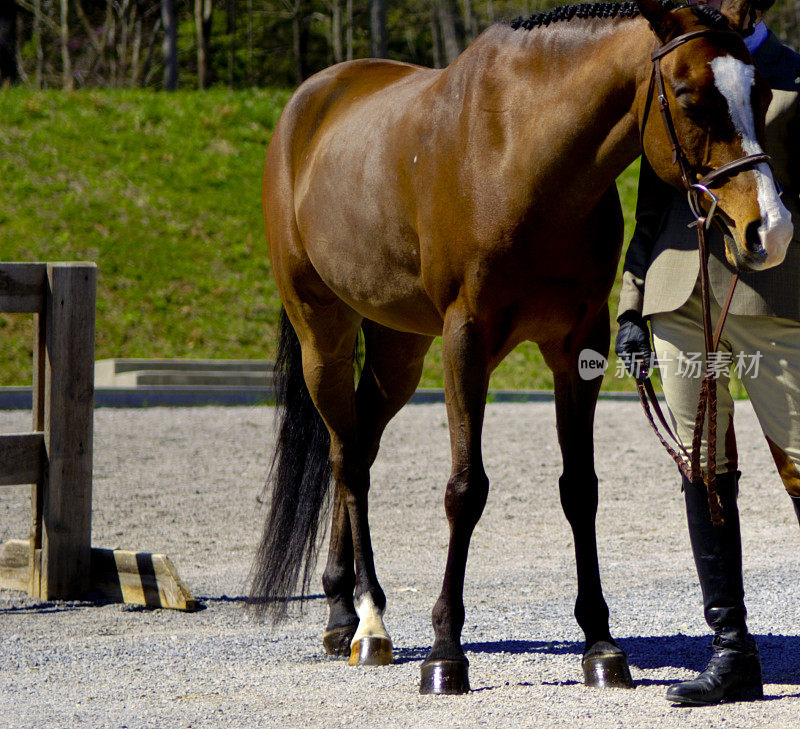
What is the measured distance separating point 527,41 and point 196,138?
55.2ft

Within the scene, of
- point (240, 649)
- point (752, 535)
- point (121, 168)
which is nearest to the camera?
point (240, 649)

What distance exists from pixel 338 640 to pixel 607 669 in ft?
3.73

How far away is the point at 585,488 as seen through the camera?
362 cm

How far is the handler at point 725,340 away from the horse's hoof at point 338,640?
54.5 inches

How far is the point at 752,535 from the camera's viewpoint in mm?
6312

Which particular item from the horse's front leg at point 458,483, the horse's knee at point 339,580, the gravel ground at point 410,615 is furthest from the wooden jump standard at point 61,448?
the horse's front leg at point 458,483

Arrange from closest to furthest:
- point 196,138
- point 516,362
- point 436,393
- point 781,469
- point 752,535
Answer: point 781,469 < point 752,535 < point 436,393 < point 516,362 < point 196,138

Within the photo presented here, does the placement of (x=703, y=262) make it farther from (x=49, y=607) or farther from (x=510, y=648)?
(x=49, y=607)

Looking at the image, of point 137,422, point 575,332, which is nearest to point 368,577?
point 575,332

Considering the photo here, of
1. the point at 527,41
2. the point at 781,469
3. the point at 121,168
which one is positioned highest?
A: the point at 121,168

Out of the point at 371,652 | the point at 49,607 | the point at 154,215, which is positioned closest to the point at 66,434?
the point at 49,607

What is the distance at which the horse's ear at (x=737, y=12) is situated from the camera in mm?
2869

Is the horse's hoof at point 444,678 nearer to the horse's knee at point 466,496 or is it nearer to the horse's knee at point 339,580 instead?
the horse's knee at point 466,496

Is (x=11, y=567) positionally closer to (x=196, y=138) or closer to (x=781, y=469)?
(x=781, y=469)
